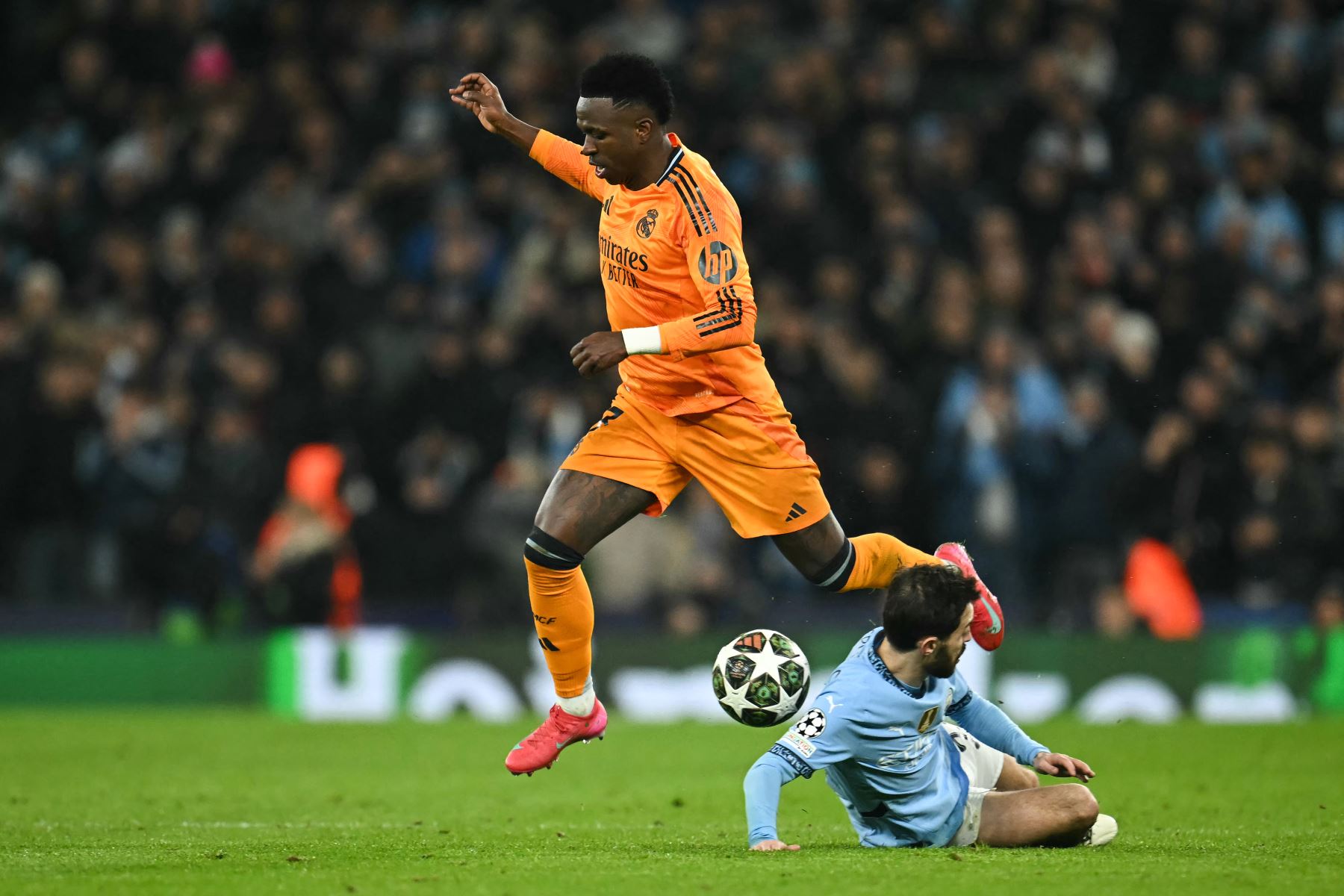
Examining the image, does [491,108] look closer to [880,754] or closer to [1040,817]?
[880,754]

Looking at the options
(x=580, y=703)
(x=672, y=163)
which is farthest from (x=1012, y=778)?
(x=672, y=163)

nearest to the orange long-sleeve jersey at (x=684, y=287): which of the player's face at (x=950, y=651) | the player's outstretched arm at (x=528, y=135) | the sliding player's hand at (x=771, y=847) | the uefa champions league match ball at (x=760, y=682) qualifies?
the player's outstretched arm at (x=528, y=135)

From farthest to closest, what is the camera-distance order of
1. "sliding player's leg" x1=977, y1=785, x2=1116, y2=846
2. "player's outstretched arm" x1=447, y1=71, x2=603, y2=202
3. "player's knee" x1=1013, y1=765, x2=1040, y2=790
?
"player's outstretched arm" x1=447, y1=71, x2=603, y2=202
"player's knee" x1=1013, y1=765, x2=1040, y2=790
"sliding player's leg" x1=977, y1=785, x2=1116, y2=846

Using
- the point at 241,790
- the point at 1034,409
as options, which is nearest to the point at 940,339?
the point at 1034,409

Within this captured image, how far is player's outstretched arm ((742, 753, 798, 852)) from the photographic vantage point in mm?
6539

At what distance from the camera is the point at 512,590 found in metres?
14.9

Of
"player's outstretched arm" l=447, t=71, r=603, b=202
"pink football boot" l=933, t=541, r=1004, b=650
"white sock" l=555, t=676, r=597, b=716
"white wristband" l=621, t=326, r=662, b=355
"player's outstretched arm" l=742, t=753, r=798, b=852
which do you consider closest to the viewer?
"player's outstretched arm" l=742, t=753, r=798, b=852

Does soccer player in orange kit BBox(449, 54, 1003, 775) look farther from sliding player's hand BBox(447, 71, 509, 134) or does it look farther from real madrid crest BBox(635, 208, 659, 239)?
sliding player's hand BBox(447, 71, 509, 134)

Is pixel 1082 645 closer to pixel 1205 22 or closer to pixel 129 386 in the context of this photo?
pixel 1205 22

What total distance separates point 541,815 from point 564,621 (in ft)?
A: 4.74

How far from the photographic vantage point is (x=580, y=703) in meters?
8.13

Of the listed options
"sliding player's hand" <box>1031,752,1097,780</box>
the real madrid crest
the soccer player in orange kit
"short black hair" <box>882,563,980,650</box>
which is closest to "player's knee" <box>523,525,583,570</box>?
the soccer player in orange kit

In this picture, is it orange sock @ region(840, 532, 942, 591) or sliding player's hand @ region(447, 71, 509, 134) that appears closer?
orange sock @ region(840, 532, 942, 591)

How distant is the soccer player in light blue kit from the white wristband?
131cm
